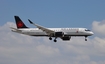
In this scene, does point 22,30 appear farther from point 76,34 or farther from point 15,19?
point 76,34

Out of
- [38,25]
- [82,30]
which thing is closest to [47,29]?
→ [38,25]

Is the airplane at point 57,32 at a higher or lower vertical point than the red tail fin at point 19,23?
lower

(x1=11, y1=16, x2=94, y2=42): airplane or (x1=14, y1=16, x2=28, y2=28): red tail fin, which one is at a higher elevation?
(x1=14, y1=16, x2=28, y2=28): red tail fin

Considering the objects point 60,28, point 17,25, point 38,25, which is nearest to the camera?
point 38,25

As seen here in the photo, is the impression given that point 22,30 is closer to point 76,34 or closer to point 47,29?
point 47,29

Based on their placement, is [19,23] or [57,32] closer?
[57,32]

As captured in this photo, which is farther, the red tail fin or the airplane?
the red tail fin

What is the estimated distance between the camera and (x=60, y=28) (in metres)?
114

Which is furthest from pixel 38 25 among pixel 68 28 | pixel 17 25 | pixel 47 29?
pixel 17 25

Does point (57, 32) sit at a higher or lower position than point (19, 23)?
lower

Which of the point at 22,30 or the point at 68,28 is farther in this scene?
the point at 22,30

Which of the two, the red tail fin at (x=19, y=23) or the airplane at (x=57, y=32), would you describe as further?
the red tail fin at (x=19, y=23)

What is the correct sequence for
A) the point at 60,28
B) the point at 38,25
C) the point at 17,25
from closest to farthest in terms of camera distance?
the point at 38,25 → the point at 60,28 → the point at 17,25

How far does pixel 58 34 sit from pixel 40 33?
10.6m
